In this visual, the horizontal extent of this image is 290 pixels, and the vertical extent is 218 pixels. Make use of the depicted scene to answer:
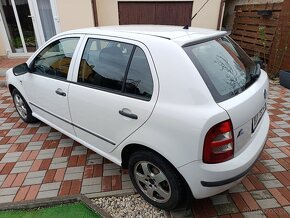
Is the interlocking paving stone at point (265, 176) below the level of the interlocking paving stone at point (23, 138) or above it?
above

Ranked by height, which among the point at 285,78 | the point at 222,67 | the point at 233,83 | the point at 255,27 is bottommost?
the point at 285,78

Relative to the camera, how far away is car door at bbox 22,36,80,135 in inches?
105

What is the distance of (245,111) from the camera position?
71.0 inches

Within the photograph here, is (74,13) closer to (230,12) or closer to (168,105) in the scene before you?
(230,12)

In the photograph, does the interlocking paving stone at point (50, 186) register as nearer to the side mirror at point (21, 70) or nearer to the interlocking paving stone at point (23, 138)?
the interlocking paving stone at point (23, 138)

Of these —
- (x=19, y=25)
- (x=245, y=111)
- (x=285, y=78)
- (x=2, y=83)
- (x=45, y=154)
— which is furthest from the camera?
(x=19, y=25)

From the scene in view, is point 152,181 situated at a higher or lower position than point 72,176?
higher

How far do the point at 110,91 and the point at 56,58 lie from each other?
3.82 ft

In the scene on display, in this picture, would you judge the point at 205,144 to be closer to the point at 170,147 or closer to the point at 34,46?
the point at 170,147

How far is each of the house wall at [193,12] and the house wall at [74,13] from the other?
48 cm

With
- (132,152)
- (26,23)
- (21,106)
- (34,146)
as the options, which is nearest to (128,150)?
(132,152)

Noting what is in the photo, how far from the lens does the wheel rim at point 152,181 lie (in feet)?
6.79

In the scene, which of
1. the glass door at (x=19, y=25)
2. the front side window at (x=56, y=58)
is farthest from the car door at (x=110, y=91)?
the glass door at (x=19, y=25)

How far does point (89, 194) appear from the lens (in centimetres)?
242
